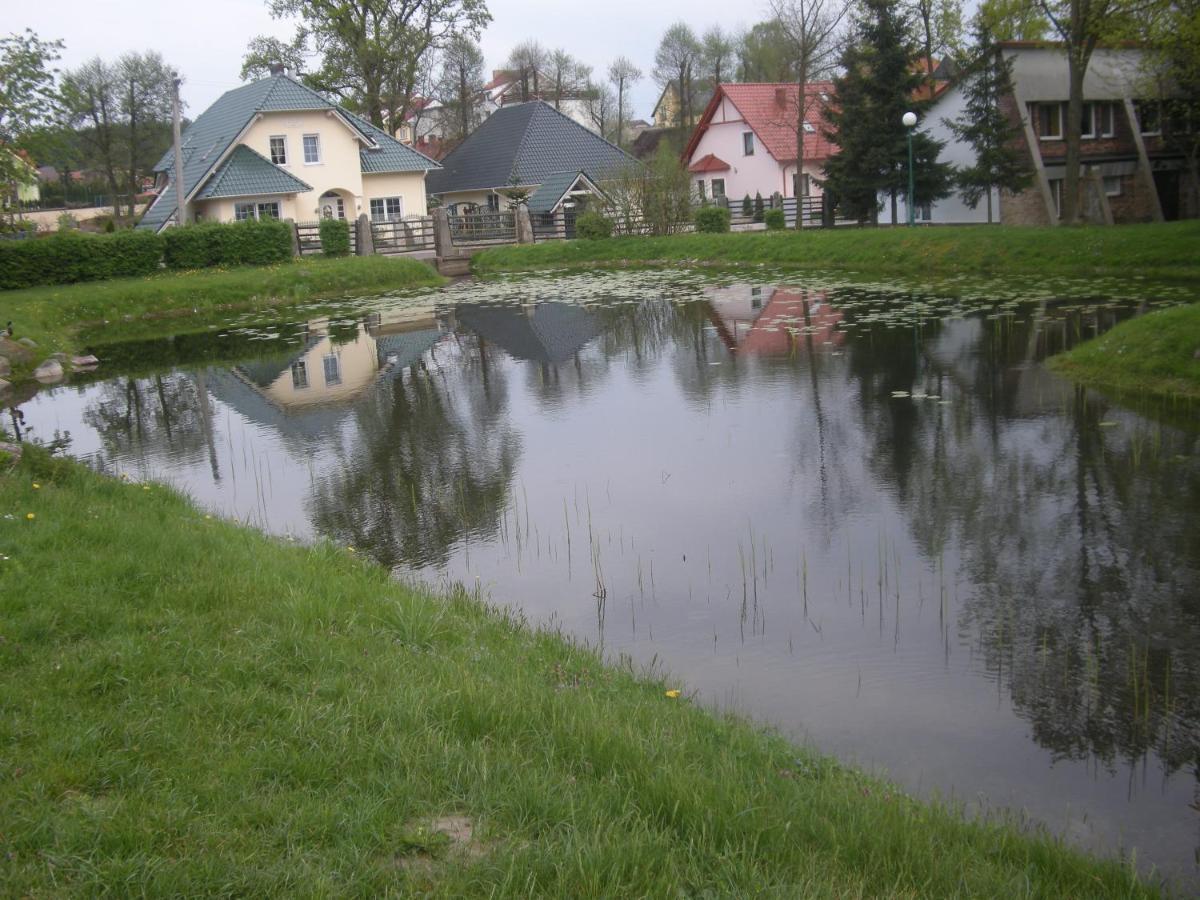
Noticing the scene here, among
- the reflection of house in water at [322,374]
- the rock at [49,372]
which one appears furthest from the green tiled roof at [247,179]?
the rock at [49,372]

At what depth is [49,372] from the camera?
21484 millimetres

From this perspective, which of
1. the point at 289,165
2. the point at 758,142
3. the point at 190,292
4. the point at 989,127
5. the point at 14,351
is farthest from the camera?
the point at 758,142

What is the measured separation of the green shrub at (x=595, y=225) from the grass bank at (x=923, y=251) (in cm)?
58

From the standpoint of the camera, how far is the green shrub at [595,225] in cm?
4219

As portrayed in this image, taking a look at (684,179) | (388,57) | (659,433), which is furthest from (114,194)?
(659,433)

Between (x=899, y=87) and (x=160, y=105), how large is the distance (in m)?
56.4

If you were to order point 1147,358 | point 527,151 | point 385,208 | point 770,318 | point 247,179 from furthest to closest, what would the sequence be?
point 527,151, point 385,208, point 247,179, point 770,318, point 1147,358

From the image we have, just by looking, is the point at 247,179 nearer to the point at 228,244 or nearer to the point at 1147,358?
the point at 228,244

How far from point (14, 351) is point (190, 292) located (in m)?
10.8

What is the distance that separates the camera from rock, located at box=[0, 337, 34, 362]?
21.0 metres

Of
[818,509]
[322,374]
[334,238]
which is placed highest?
[334,238]

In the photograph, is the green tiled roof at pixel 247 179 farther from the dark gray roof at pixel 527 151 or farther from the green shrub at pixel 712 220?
the green shrub at pixel 712 220

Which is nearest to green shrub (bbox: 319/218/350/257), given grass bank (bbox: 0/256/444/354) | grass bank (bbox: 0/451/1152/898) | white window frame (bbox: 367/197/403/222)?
grass bank (bbox: 0/256/444/354)

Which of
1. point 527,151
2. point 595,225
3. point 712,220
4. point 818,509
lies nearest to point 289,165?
point 527,151
